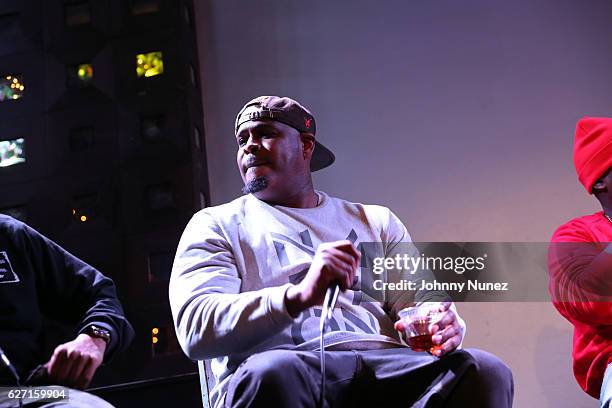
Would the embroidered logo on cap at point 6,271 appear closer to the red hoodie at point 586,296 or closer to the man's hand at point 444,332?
the man's hand at point 444,332

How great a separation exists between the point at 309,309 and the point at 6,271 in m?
0.72

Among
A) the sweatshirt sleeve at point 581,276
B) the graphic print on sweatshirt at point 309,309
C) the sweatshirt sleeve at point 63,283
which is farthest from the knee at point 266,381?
the sweatshirt sleeve at point 581,276

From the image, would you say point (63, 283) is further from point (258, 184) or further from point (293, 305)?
point (293, 305)

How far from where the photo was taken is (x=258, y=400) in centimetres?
134

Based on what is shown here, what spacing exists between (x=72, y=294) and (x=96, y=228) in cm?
58

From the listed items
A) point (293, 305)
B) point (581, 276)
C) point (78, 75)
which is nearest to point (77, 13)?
point (78, 75)

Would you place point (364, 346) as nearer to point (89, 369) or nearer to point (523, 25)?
point (89, 369)

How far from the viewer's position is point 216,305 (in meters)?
1.52

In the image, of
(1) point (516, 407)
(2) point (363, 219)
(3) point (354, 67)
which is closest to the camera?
(2) point (363, 219)

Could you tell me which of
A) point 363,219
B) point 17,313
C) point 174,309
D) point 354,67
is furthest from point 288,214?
point 354,67

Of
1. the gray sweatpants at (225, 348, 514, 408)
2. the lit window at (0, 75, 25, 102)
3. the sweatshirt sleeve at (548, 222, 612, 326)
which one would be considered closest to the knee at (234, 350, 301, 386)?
the gray sweatpants at (225, 348, 514, 408)

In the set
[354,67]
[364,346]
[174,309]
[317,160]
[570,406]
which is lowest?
[570,406]

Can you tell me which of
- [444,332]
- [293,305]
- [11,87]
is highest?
[11,87]

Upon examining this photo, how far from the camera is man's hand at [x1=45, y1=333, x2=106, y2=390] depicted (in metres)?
1.46
